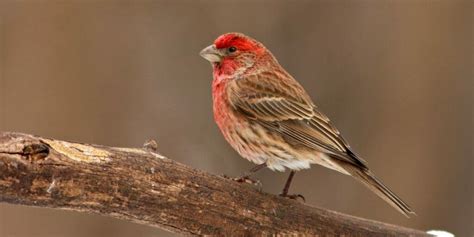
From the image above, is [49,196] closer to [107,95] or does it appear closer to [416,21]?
[107,95]

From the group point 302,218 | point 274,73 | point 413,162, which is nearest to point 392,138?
point 413,162

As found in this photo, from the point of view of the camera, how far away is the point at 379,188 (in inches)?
208

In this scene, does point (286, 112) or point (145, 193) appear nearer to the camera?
point (145, 193)

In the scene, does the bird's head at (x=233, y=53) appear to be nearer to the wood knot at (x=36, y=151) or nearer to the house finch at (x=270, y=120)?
the house finch at (x=270, y=120)

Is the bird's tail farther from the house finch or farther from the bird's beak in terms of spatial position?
the bird's beak

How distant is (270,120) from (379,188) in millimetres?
978

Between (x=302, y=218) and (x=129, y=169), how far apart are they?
137 centimetres

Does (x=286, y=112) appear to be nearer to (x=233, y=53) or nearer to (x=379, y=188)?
(x=233, y=53)

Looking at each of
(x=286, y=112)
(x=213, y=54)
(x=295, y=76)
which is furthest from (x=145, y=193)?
(x=295, y=76)

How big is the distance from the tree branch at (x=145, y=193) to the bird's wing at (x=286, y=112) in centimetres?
50

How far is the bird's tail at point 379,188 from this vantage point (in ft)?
17.2

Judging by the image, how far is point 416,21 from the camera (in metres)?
9.41

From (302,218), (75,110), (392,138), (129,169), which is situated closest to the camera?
(129,169)

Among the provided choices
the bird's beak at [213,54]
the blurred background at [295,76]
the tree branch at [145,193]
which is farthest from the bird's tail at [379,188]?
the blurred background at [295,76]
